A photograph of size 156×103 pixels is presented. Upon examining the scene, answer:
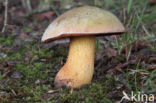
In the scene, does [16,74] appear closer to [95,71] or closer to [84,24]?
[95,71]

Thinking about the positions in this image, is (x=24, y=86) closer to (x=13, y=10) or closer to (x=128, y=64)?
(x=128, y=64)

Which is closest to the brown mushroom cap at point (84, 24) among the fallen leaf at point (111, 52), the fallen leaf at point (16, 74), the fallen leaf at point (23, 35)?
the fallen leaf at point (16, 74)

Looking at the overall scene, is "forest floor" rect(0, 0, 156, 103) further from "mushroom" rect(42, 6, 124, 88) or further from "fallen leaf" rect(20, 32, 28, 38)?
"mushroom" rect(42, 6, 124, 88)

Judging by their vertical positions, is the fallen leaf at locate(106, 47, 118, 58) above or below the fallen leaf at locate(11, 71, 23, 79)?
above

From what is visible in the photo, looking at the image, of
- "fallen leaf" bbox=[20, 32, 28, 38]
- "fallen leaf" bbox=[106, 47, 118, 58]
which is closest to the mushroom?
"fallen leaf" bbox=[106, 47, 118, 58]

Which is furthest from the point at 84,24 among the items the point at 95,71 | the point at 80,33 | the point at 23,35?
the point at 23,35

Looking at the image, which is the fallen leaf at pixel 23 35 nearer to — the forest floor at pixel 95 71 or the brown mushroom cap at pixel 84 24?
the forest floor at pixel 95 71
